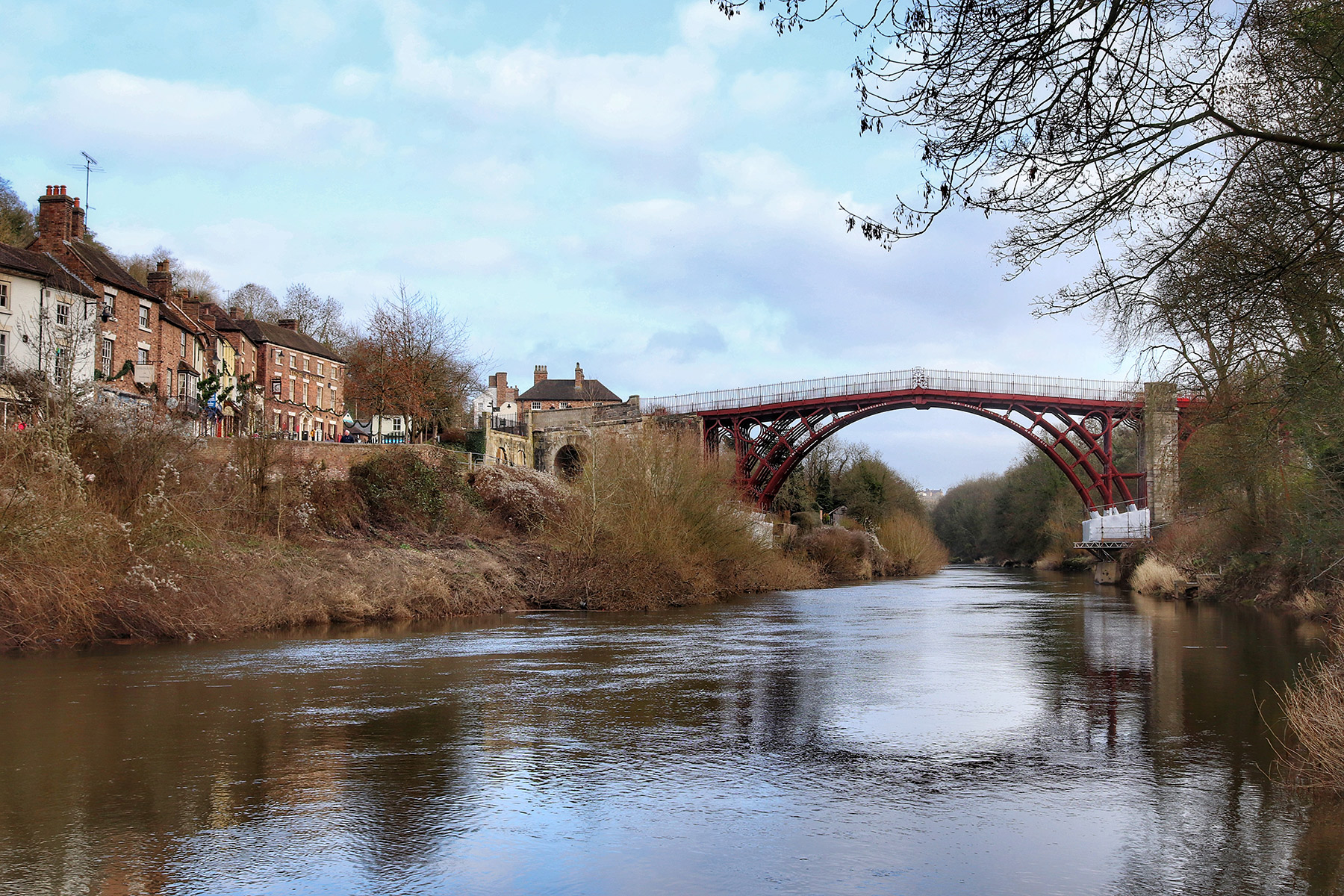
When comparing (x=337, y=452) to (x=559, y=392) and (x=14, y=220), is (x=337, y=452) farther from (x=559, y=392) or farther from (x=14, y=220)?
(x=559, y=392)

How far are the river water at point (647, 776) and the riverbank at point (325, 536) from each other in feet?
4.67

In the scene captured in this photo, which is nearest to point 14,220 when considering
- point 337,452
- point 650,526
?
point 337,452

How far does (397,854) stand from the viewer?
613 centimetres

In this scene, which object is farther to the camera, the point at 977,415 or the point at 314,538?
the point at 977,415

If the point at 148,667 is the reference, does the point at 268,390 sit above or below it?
above

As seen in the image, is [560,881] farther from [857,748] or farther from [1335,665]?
[1335,665]

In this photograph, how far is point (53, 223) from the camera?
3447 centimetres

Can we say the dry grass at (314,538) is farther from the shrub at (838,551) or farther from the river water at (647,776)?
the shrub at (838,551)

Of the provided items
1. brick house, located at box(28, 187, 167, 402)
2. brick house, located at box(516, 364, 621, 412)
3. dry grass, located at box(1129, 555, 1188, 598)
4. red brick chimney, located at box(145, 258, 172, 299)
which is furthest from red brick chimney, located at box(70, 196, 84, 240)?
brick house, located at box(516, 364, 621, 412)

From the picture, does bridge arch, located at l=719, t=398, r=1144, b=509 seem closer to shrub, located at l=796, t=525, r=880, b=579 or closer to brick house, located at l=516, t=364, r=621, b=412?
shrub, located at l=796, t=525, r=880, b=579

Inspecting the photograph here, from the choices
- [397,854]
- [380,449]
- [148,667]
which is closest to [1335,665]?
[397,854]

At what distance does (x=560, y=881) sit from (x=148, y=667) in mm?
10656

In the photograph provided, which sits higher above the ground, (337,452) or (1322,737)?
(337,452)

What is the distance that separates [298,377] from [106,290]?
21402 millimetres
